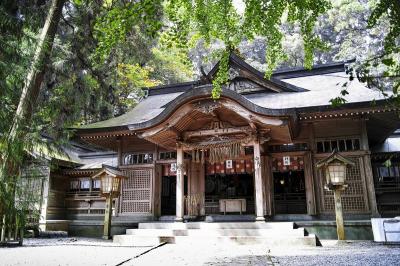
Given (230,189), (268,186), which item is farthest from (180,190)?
(230,189)

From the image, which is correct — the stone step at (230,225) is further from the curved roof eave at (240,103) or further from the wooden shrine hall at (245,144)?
the curved roof eave at (240,103)

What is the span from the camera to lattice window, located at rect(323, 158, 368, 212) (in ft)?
35.0

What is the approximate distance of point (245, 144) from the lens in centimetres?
1098

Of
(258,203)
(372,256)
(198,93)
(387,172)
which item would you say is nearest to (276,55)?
(372,256)

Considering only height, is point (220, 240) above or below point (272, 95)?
below

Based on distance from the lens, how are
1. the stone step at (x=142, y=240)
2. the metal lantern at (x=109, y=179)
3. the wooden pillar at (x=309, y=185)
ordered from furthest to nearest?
the metal lantern at (x=109, y=179) → the wooden pillar at (x=309, y=185) → the stone step at (x=142, y=240)

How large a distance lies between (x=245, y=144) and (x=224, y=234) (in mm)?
3028

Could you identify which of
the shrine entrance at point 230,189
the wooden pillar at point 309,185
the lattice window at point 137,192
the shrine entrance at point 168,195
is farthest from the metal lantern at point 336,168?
the shrine entrance at point 168,195

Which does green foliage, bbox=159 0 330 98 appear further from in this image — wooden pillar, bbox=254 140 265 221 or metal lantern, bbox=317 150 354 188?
wooden pillar, bbox=254 140 265 221

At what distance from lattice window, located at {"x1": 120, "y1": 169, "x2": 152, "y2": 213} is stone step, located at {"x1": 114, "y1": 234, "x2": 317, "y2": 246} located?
272 centimetres

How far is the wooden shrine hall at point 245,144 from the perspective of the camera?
34.5 ft

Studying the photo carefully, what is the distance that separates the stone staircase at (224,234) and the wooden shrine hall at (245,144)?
0.70 m

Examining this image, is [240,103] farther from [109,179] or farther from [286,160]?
[109,179]

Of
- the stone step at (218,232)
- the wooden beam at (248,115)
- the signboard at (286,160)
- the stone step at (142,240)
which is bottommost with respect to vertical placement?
the stone step at (142,240)
